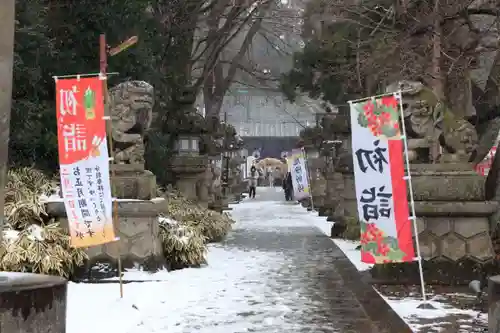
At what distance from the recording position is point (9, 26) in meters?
4.12

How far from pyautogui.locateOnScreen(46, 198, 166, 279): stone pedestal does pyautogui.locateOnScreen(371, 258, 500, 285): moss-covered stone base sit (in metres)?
3.28

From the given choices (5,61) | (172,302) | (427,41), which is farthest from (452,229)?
(5,61)

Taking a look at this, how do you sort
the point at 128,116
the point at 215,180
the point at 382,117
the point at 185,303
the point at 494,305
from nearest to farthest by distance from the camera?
the point at 494,305, the point at 185,303, the point at 382,117, the point at 128,116, the point at 215,180

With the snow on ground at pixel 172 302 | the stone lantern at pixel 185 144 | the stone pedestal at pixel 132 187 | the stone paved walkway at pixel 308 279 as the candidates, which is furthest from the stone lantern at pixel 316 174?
the snow on ground at pixel 172 302

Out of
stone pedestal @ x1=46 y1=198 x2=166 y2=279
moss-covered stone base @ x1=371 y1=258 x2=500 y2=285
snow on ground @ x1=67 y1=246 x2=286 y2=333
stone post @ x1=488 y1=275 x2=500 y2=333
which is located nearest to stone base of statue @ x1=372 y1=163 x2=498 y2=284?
moss-covered stone base @ x1=371 y1=258 x2=500 y2=285

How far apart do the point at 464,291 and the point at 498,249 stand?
1302mm

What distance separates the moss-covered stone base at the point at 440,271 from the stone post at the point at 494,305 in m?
3.81

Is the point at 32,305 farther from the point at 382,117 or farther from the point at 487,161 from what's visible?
the point at 487,161

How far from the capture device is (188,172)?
17.0 meters

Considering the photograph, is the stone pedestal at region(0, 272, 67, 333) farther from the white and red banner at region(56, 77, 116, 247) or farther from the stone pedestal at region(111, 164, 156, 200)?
the stone pedestal at region(111, 164, 156, 200)

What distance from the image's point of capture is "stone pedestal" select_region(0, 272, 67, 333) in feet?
13.8

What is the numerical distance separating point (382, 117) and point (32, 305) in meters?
4.93

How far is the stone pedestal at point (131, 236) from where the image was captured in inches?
361

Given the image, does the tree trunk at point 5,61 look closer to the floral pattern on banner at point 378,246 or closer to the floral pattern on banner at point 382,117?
the floral pattern on banner at point 382,117
